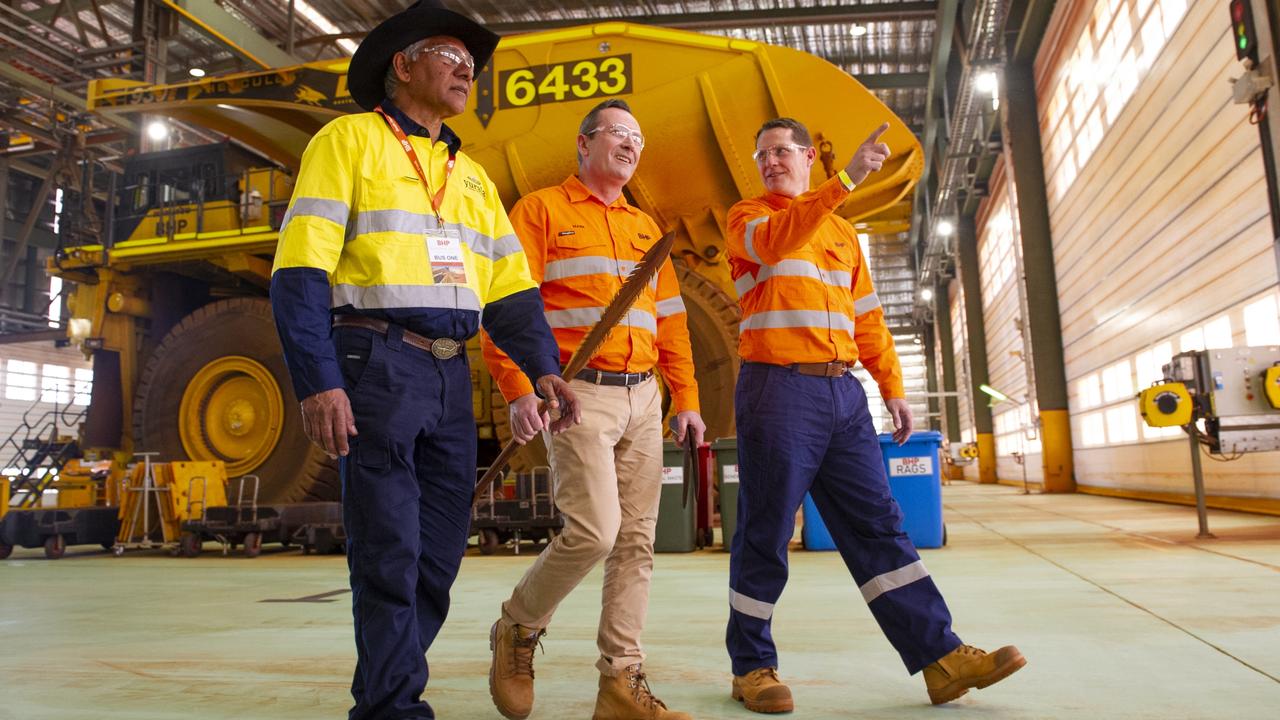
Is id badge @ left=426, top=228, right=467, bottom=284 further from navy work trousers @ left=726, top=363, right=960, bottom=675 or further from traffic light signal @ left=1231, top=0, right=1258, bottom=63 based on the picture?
traffic light signal @ left=1231, top=0, right=1258, bottom=63

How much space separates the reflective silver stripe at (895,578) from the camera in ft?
7.76

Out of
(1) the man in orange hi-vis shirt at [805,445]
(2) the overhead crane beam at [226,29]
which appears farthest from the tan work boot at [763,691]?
(2) the overhead crane beam at [226,29]

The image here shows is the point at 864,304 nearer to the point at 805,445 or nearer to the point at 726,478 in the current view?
the point at 805,445

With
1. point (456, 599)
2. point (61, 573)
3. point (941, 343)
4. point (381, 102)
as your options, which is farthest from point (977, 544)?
point (941, 343)

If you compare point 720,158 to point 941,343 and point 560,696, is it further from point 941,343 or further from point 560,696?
point 941,343

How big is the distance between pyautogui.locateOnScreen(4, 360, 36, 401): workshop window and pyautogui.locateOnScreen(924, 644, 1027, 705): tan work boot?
91.5 feet

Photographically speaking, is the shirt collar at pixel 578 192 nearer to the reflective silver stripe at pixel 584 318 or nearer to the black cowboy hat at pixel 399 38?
the reflective silver stripe at pixel 584 318

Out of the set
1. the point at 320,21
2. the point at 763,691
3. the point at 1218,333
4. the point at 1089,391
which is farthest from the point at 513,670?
the point at 320,21

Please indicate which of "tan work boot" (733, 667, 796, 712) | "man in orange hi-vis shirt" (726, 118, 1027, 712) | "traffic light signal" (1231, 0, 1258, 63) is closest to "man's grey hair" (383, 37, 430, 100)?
"man in orange hi-vis shirt" (726, 118, 1027, 712)

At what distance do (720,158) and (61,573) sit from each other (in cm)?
607

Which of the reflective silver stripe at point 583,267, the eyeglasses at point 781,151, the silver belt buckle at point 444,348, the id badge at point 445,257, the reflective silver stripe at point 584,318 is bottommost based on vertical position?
the silver belt buckle at point 444,348

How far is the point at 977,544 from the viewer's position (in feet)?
22.0

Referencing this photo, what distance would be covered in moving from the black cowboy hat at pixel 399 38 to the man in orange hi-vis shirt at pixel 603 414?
493 mm

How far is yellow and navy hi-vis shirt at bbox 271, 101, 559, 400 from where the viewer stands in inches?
71.7
